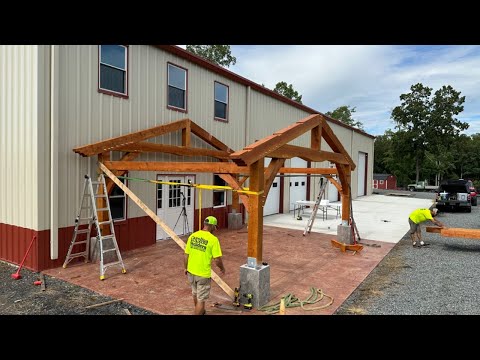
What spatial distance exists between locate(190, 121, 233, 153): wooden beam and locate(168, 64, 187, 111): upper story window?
2.50 feet

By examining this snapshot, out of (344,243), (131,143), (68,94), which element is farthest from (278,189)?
(68,94)

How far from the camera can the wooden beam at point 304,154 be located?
6561mm

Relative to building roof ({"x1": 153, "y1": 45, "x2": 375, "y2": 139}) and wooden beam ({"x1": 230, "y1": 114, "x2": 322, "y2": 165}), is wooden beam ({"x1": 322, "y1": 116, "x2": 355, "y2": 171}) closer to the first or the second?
wooden beam ({"x1": 230, "y1": 114, "x2": 322, "y2": 165})

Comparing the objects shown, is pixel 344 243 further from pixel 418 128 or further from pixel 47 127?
Answer: pixel 418 128

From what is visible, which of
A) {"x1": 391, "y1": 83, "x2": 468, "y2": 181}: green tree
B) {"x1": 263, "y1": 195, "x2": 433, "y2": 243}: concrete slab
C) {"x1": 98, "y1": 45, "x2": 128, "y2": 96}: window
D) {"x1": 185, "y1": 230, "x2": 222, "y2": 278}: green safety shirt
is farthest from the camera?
{"x1": 391, "y1": 83, "x2": 468, "y2": 181}: green tree

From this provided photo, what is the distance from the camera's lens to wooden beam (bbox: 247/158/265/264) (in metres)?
5.99

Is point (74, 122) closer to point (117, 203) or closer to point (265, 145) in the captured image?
point (117, 203)

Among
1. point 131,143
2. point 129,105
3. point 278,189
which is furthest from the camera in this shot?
point 278,189

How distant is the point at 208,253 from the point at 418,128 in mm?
52857

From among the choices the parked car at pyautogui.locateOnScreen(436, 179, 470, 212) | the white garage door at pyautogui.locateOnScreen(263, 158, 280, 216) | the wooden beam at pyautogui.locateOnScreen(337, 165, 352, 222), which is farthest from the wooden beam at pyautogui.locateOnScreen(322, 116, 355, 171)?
the parked car at pyautogui.locateOnScreen(436, 179, 470, 212)

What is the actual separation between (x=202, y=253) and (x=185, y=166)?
2.53 meters

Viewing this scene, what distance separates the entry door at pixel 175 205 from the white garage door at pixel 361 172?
22.6 m

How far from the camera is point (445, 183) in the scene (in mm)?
21766

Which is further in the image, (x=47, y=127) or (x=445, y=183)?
(x=445, y=183)
